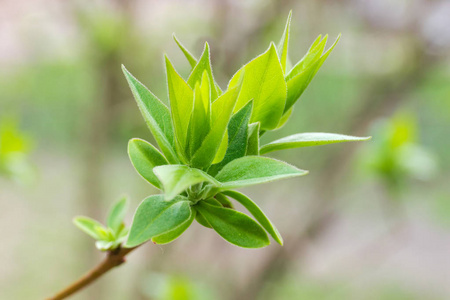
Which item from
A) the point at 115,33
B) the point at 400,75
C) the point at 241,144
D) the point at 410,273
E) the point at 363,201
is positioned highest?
the point at 400,75

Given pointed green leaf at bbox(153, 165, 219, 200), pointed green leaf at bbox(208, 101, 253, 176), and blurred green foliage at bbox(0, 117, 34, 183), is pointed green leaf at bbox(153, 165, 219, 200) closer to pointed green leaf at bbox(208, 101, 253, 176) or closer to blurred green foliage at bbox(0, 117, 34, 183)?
pointed green leaf at bbox(208, 101, 253, 176)

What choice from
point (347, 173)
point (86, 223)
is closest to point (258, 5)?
point (347, 173)

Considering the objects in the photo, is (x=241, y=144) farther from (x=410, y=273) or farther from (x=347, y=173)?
(x=410, y=273)

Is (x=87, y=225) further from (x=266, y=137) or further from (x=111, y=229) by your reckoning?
(x=266, y=137)

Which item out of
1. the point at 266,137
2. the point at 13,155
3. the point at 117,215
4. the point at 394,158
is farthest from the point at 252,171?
the point at 266,137

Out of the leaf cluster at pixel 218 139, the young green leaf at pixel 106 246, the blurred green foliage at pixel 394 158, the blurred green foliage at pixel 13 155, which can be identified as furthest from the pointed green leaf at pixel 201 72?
the blurred green foliage at pixel 394 158
